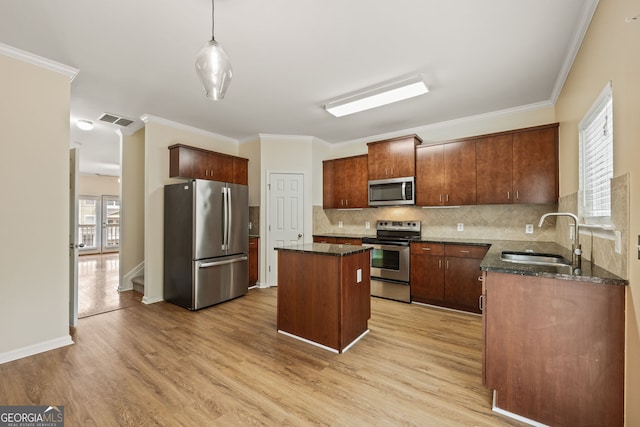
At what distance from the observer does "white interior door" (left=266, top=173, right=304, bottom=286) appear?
489 cm

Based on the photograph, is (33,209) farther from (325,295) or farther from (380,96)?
(380,96)

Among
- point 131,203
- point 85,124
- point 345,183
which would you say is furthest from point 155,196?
point 345,183

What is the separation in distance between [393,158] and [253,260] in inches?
115

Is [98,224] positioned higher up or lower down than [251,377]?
higher up

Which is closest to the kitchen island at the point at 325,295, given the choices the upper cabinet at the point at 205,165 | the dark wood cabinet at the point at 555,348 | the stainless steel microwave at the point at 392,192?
the dark wood cabinet at the point at 555,348

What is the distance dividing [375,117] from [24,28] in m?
3.65

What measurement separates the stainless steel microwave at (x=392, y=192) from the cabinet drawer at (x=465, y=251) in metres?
0.86

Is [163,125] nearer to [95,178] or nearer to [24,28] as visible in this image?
[24,28]

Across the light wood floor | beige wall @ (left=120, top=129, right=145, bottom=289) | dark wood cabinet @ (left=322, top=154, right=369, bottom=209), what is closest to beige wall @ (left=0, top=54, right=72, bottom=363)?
the light wood floor

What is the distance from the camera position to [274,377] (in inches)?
84.3

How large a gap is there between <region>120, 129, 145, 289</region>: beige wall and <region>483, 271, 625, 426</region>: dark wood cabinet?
5176 mm

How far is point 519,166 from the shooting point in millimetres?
3438

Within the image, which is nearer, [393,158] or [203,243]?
[203,243]

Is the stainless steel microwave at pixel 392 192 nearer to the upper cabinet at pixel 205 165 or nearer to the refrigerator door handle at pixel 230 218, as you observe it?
the refrigerator door handle at pixel 230 218
